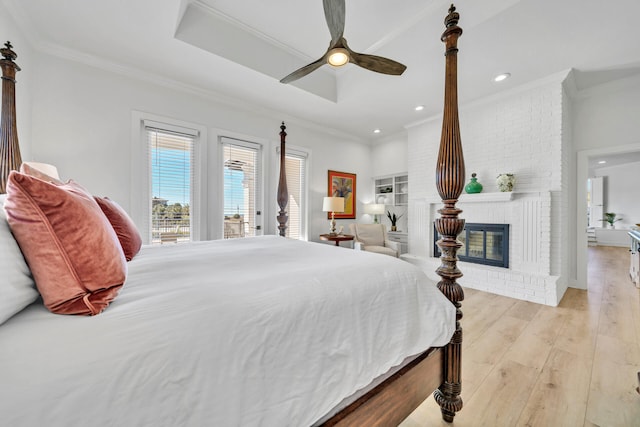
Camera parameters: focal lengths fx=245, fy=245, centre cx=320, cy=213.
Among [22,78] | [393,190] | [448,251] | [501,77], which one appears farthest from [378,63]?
[393,190]

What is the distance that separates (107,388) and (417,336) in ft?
3.64

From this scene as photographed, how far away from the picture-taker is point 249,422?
0.66 meters

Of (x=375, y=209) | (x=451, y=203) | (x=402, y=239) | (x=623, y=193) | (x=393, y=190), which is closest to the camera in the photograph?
(x=451, y=203)

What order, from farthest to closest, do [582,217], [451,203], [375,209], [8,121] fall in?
[375,209] < [582,217] < [8,121] < [451,203]

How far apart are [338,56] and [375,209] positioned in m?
3.69

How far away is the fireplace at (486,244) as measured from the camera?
339 centimetres

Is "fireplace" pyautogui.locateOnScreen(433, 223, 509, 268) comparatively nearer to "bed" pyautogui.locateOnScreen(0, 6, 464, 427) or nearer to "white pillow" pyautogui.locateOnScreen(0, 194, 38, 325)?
"bed" pyautogui.locateOnScreen(0, 6, 464, 427)

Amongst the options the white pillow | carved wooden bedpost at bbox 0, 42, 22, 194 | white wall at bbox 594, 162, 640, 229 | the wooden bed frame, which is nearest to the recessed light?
the wooden bed frame

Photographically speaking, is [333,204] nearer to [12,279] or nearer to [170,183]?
[170,183]

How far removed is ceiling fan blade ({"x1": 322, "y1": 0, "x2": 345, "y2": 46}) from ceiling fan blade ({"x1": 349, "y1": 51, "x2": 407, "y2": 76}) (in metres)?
0.20

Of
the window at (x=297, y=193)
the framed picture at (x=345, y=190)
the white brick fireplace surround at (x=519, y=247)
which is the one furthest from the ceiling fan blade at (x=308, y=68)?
the white brick fireplace surround at (x=519, y=247)

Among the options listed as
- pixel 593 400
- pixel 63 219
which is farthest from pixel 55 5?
pixel 593 400

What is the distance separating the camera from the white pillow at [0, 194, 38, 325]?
57 cm

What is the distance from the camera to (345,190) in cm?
511
